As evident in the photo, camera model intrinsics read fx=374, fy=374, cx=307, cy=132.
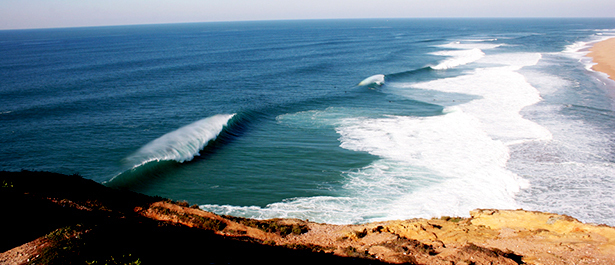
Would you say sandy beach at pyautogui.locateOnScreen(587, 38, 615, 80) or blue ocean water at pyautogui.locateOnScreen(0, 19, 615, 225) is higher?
sandy beach at pyautogui.locateOnScreen(587, 38, 615, 80)

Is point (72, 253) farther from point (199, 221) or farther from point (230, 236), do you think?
point (230, 236)

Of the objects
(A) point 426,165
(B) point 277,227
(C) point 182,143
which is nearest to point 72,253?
(B) point 277,227

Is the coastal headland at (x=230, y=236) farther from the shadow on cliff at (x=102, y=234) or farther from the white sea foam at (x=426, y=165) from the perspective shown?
the white sea foam at (x=426, y=165)

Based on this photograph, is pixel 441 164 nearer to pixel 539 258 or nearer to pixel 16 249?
pixel 539 258

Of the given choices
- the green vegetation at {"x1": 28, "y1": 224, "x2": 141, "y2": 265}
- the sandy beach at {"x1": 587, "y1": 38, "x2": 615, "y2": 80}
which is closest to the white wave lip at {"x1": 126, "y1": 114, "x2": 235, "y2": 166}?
the green vegetation at {"x1": 28, "y1": 224, "x2": 141, "y2": 265}

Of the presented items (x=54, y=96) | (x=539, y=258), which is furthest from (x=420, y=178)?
(x=54, y=96)

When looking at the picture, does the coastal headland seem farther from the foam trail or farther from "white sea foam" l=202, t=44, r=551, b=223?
the foam trail
